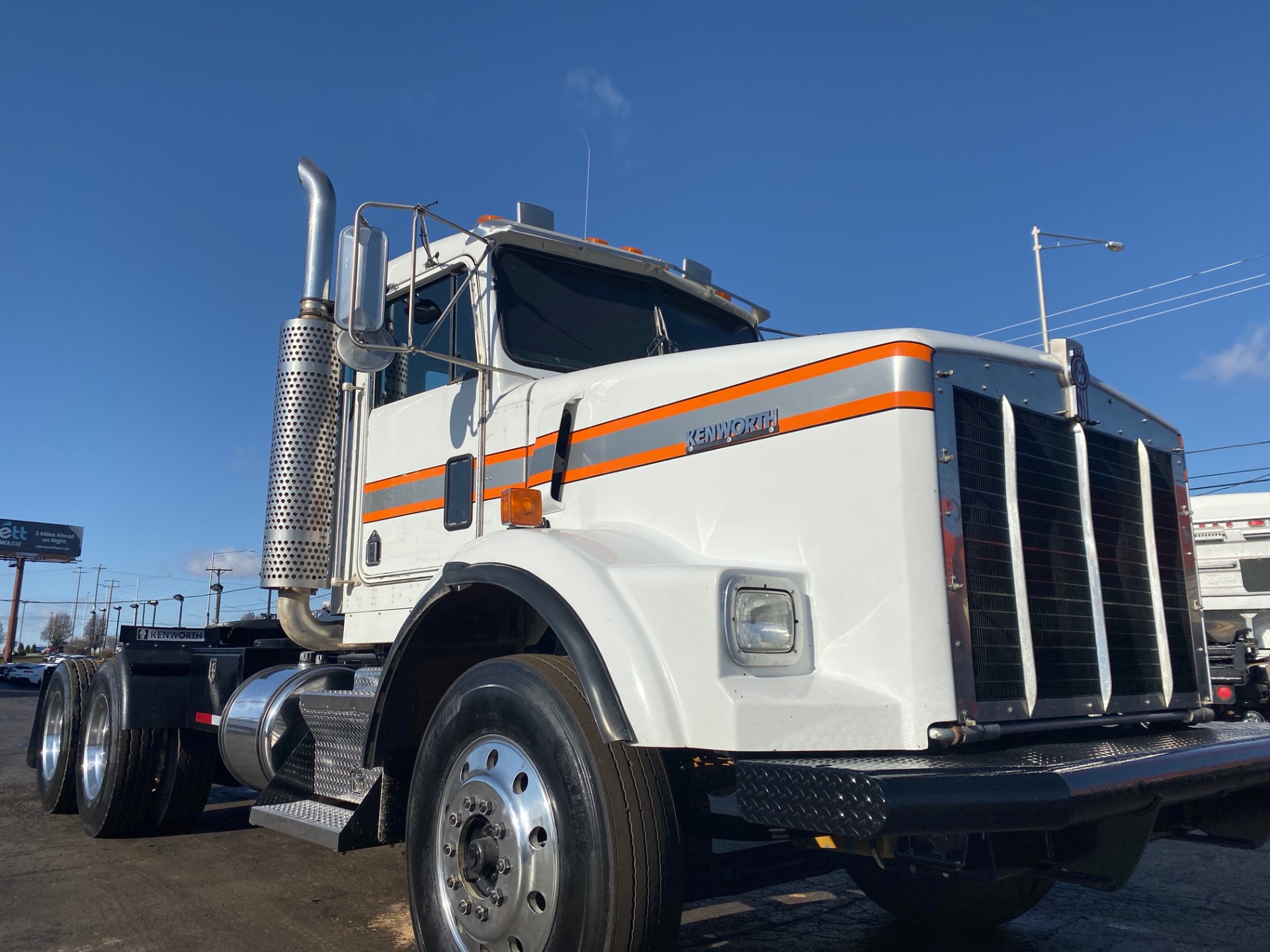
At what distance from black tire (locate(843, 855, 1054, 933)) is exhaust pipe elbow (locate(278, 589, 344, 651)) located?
303 centimetres

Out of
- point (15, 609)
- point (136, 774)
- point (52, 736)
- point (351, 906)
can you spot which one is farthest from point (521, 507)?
point (15, 609)

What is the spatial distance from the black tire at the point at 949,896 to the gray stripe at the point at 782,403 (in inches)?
83.7

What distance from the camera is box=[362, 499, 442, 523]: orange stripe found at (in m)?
4.72

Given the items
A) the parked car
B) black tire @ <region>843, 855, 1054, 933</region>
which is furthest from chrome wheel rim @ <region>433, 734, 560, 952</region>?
the parked car

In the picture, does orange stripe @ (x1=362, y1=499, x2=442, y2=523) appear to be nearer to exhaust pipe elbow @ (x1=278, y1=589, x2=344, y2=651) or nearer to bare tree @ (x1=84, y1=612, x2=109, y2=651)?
exhaust pipe elbow @ (x1=278, y1=589, x2=344, y2=651)

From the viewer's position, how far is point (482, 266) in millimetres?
4742

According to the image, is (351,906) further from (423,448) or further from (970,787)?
(970,787)

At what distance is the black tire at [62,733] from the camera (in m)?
7.14

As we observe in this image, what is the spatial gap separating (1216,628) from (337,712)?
10135mm

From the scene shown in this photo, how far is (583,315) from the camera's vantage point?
4.86m

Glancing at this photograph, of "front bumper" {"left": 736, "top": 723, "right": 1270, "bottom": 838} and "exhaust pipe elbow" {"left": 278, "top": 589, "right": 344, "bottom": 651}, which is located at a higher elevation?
"exhaust pipe elbow" {"left": 278, "top": 589, "right": 344, "bottom": 651}

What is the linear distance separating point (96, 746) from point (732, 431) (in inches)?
222

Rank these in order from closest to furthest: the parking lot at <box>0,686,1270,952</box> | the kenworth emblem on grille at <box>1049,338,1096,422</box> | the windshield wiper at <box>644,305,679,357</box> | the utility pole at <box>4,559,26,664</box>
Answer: the kenworth emblem on grille at <box>1049,338,1096,422</box> < the parking lot at <box>0,686,1270,952</box> < the windshield wiper at <box>644,305,679,357</box> < the utility pole at <box>4,559,26,664</box>

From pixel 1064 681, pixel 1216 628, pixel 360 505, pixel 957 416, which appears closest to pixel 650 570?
pixel 957 416
